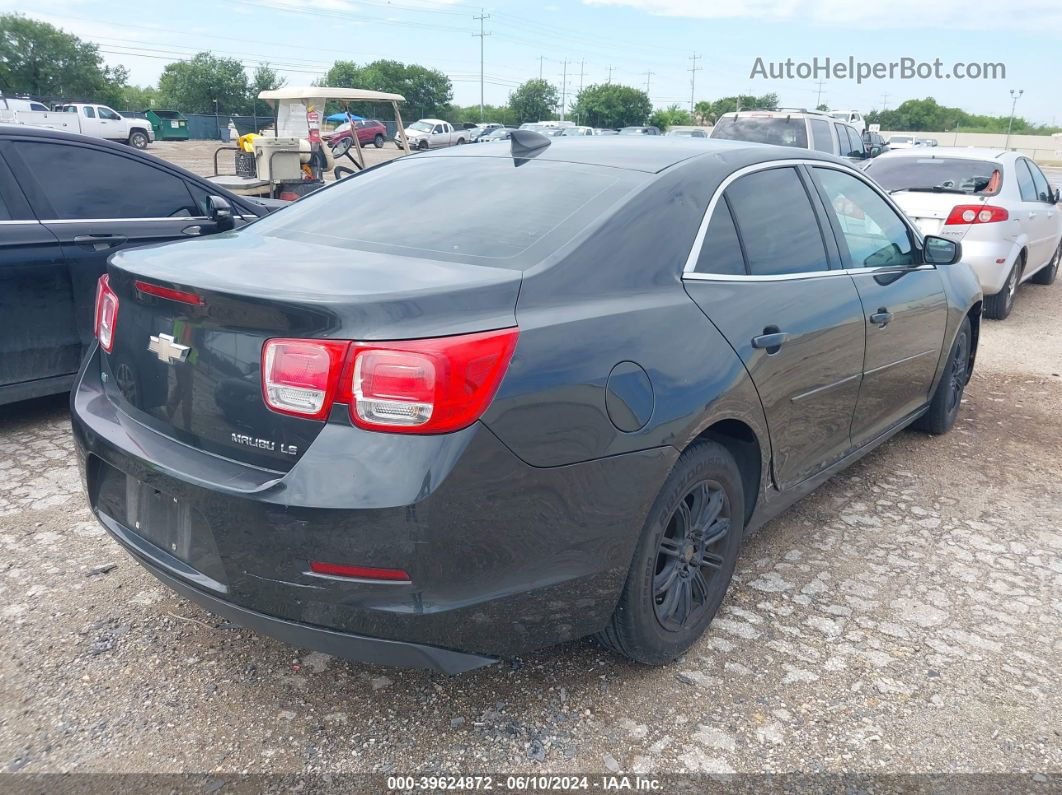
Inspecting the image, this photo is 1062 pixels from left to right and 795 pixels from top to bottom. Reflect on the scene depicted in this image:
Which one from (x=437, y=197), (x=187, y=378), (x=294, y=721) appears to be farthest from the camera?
(x=437, y=197)

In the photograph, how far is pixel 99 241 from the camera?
15.4ft

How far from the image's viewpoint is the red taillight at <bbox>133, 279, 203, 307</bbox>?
2.21 m

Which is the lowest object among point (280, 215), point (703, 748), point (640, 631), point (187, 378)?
point (703, 748)

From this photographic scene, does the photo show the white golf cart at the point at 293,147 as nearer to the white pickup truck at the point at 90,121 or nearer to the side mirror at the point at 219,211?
the side mirror at the point at 219,211

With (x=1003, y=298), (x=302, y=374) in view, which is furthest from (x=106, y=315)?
(x=1003, y=298)

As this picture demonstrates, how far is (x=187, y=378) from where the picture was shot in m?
2.25

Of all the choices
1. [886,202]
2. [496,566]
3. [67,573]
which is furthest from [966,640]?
[67,573]

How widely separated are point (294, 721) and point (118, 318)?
128cm

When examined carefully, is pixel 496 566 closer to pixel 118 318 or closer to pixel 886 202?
pixel 118 318

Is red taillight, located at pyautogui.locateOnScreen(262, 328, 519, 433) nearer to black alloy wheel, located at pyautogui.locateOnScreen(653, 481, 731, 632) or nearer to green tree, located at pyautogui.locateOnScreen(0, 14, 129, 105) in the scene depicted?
black alloy wheel, located at pyautogui.locateOnScreen(653, 481, 731, 632)

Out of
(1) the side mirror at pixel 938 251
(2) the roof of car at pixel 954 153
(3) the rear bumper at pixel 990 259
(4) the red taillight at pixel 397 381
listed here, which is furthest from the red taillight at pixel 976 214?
(4) the red taillight at pixel 397 381

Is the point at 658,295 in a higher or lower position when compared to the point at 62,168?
lower

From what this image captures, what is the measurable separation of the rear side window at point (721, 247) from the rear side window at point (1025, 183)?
677 cm

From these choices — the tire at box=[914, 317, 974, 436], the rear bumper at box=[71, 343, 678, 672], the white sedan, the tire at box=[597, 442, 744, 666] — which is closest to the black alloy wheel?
the tire at box=[597, 442, 744, 666]
